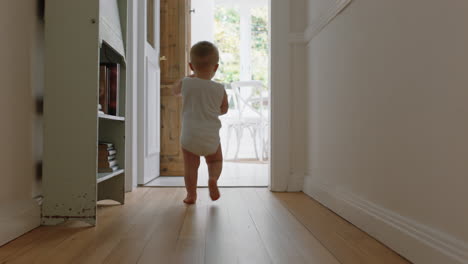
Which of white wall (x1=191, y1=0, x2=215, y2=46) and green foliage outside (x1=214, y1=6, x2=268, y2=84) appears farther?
green foliage outside (x1=214, y1=6, x2=268, y2=84)

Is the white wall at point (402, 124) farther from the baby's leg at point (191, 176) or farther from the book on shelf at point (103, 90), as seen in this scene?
the book on shelf at point (103, 90)

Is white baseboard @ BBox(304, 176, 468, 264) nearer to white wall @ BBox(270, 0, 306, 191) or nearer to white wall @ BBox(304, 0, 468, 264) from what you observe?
white wall @ BBox(304, 0, 468, 264)

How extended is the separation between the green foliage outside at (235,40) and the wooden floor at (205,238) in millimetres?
4864

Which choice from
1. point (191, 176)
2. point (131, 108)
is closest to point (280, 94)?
point (191, 176)

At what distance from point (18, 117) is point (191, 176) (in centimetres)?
90

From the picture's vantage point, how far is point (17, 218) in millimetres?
1317

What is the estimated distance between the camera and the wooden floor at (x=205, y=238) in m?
1.08

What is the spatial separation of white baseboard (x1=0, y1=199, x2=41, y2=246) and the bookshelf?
0.12ft

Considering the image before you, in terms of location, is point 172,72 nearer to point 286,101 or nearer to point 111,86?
point 286,101

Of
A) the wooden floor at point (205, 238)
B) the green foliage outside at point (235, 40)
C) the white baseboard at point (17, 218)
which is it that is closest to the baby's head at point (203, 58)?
the wooden floor at point (205, 238)

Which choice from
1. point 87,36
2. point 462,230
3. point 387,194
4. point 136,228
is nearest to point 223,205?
point 136,228

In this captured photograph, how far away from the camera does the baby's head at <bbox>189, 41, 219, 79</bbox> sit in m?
2.03

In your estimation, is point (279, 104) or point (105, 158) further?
point (279, 104)

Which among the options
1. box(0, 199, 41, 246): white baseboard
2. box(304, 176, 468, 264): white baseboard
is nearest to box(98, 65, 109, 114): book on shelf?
box(0, 199, 41, 246): white baseboard
